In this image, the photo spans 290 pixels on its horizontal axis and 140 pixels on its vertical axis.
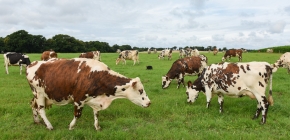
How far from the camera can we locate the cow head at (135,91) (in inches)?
270

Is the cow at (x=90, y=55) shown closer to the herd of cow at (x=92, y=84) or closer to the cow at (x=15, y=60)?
the cow at (x=15, y=60)

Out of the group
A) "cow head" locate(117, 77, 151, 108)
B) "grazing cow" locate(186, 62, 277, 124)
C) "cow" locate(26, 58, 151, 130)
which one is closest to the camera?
"cow" locate(26, 58, 151, 130)

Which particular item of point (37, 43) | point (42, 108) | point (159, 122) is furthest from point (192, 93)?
Result: point (37, 43)

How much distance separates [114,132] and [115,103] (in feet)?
10.5

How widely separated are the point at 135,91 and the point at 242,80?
3.84 m

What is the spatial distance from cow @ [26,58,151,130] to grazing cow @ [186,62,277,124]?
326 cm

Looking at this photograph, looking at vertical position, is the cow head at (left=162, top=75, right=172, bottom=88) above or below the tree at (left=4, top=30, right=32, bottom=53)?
below

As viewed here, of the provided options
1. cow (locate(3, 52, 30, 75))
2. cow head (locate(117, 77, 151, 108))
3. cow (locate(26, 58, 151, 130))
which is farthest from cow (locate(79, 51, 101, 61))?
cow head (locate(117, 77, 151, 108))

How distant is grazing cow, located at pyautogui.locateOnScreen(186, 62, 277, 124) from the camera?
8000 mm

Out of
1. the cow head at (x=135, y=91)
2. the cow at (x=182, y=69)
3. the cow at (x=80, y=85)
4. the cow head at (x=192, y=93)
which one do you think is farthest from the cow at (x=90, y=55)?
the cow head at (x=135, y=91)

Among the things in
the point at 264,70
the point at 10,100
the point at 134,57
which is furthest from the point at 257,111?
the point at 134,57

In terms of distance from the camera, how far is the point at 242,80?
27.1 ft

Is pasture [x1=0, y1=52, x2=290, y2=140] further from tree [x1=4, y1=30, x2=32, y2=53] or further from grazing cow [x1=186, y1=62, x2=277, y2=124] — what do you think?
tree [x1=4, y1=30, x2=32, y2=53]

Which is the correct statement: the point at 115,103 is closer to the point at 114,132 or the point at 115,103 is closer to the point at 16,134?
the point at 114,132
